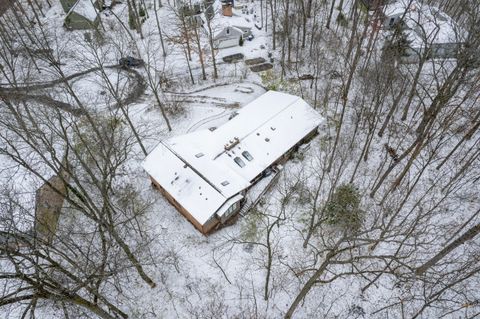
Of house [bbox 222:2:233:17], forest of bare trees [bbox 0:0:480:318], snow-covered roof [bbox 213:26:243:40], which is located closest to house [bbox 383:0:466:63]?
forest of bare trees [bbox 0:0:480:318]

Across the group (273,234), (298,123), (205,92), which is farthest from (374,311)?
(205,92)

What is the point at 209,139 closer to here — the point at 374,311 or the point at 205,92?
the point at 205,92

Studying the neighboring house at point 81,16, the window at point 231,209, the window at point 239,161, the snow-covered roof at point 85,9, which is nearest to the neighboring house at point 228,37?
the neighboring house at point 81,16

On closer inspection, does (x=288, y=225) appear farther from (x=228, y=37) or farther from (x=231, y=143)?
(x=228, y=37)

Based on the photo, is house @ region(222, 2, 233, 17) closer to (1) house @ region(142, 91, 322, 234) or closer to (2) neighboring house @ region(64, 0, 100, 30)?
(2) neighboring house @ region(64, 0, 100, 30)

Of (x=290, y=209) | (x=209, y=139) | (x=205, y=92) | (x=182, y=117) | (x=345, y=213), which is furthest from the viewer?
(x=205, y=92)

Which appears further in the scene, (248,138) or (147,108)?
(147,108)

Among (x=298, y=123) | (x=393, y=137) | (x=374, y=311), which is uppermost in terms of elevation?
(x=298, y=123)
